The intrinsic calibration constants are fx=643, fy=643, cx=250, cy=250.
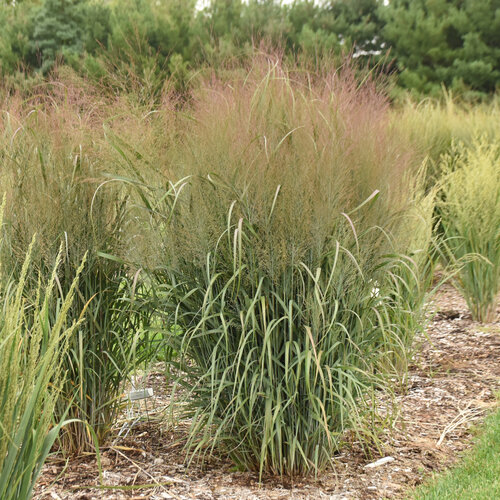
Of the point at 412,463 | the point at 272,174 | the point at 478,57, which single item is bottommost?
the point at 412,463

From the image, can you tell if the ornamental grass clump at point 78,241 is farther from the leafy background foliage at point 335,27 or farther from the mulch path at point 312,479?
the leafy background foliage at point 335,27

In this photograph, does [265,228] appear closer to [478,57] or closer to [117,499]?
[117,499]

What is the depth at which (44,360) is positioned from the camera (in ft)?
5.67

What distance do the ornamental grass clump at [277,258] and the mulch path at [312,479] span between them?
0.13 m

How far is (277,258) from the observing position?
256cm

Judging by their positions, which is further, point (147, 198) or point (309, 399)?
point (147, 198)

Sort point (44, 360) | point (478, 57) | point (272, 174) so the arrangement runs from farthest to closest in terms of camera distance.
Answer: point (478, 57)
point (272, 174)
point (44, 360)

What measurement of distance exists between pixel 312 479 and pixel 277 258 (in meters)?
0.99

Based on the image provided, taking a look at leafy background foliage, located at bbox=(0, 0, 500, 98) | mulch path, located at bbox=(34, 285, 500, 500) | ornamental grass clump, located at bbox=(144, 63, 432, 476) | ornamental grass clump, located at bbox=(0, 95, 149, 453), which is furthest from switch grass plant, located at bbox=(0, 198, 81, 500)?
leafy background foliage, located at bbox=(0, 0, 500, 98)

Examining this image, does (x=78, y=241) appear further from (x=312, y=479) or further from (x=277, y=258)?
(x=312, y=479)

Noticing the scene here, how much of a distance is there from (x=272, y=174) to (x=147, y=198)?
2.23 ft

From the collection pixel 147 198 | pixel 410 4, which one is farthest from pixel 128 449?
pixel 410 4

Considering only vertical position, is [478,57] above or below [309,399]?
above

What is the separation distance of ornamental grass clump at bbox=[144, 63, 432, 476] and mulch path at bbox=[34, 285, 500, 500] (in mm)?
127
